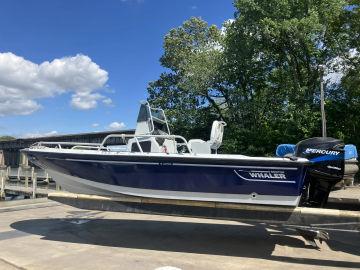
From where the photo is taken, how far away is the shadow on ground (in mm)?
6496

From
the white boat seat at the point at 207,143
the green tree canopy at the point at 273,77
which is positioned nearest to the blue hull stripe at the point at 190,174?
the white boat seat at the point at 207,143

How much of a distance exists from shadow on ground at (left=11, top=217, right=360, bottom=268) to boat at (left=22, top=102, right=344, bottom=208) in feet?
2.62

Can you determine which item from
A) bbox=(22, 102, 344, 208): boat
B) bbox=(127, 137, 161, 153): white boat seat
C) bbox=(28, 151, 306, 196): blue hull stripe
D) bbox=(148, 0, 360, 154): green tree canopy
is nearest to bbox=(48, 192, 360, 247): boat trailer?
bbox=(22, 102, 344, 208): boat

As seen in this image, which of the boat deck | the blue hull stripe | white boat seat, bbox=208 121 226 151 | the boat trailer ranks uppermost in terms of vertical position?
white boat seat, bbox=208 121 226 151

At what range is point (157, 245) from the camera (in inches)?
269

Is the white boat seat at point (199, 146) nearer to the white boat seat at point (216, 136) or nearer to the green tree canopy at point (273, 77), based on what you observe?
the white boat seat at point (216, 136)

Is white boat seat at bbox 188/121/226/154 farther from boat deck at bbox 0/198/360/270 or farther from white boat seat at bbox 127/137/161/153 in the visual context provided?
boat deck at bbox 0/198/360/270

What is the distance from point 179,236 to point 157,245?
0.73m

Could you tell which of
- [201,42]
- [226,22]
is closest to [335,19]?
[226,22]

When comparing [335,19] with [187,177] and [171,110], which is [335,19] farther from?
[187,177]

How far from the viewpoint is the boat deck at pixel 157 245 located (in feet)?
19.0

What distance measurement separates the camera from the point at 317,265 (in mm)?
5727

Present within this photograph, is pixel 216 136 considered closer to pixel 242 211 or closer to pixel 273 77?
pixel 242 211

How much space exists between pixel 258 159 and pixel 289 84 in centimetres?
1942
